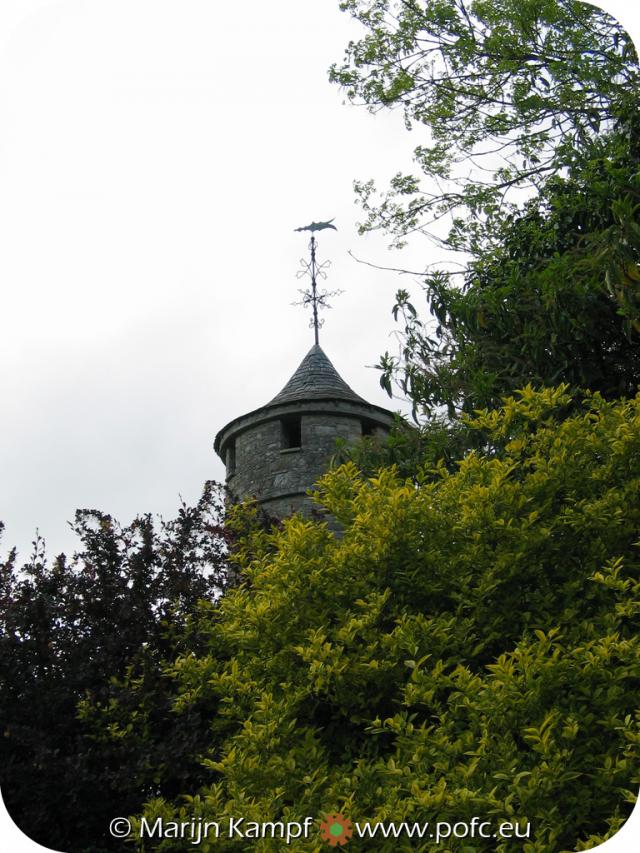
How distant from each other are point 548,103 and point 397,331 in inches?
111

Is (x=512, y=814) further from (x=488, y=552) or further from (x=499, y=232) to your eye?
(x=499, y=232)

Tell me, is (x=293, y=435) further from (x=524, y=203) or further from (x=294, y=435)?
(x=524, y=203)

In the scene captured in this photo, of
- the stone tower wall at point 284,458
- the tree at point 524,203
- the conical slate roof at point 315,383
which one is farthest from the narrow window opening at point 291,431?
the tree at point 524,203

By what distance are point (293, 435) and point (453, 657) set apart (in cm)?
1115

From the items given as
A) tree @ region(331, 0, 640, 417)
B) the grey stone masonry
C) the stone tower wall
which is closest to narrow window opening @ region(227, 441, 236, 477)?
the grey stone masonry

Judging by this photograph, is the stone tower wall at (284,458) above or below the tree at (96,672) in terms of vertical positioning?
above

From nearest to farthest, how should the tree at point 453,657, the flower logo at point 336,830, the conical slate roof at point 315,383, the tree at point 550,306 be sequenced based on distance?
the tree at point 453,657, the flower logo at point 336,830, the tree at point 550,306, the conical slate roof at point 315,383

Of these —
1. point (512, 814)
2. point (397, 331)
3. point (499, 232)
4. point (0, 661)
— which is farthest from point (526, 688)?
point (499, 232)

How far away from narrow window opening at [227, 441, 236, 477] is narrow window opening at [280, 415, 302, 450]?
1033 millimetres

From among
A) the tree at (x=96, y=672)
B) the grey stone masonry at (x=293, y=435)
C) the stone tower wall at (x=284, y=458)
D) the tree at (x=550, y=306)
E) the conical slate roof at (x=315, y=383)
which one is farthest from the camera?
the conical slate roof at (x=315, y=383)

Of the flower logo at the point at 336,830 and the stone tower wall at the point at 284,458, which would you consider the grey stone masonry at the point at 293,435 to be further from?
the flower logo at the point at 336,830

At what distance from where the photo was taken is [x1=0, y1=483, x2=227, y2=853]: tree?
20.0 feet

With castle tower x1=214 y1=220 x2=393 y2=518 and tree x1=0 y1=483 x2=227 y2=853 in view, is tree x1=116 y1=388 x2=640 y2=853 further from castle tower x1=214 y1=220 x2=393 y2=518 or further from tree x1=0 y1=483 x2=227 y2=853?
castle tower x1=214 y1=220 x2=393 y2=518

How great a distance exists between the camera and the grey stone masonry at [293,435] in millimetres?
14711
